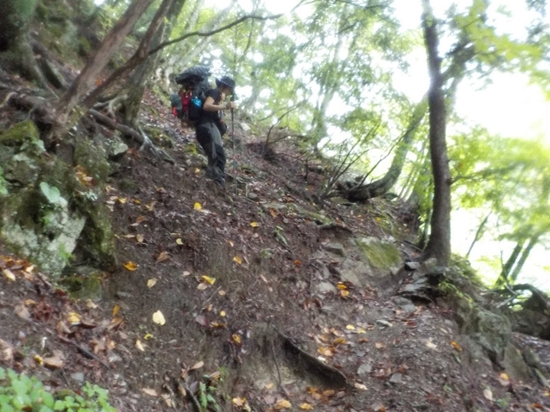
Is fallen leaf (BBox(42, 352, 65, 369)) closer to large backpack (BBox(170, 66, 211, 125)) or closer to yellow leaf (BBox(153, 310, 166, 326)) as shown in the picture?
yellow leaf (BBox(153, 310, 166, 326))

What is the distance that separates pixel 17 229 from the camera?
454 cm

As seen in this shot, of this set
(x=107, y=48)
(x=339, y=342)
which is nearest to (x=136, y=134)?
(x=107, y=48)

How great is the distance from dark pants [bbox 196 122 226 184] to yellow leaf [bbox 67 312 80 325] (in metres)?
4.07

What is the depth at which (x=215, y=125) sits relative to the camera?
8031 mm

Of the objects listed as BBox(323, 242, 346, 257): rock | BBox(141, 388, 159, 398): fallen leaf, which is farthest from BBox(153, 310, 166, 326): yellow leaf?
BBox(323, 242, 346, 257): rock

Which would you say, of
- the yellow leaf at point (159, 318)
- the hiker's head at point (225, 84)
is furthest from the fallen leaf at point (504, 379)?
the hiker's head at point (225, 84)

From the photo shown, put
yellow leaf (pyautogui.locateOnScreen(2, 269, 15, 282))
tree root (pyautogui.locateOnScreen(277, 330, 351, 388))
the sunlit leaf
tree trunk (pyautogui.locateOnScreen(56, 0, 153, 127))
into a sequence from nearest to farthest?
yellow leaf (pyautogui.locateOnScreen(2, 269, 15, 282)) → tree trunk (pyautogui.locateOnScreen(56, 0, 153, 127)) → the sunlit leaf → tree root (pyautogui.locateOnScreen(277, 330, 351, 388))

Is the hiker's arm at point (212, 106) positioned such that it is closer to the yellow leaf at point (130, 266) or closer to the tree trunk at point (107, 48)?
the tree trunk at point (107, 48)

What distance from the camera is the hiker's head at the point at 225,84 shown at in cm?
754

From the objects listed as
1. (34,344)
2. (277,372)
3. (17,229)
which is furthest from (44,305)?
(277,372)

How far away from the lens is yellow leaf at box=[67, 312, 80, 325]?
14.1 ft

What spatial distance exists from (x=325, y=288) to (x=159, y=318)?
3.33m

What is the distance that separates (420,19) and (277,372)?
21.7 ft

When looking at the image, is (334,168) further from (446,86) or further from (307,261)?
(307,261)
